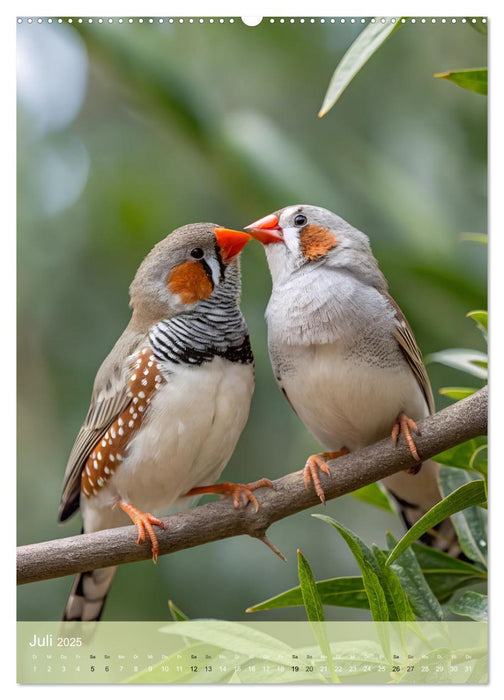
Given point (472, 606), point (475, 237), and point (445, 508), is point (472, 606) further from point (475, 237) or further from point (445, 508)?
point (475, 237)

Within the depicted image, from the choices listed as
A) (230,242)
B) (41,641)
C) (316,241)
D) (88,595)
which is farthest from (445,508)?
(41,641)

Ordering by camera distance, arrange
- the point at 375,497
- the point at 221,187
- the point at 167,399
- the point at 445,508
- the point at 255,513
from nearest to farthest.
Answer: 1. the point at 445,508
2. the point at 255,513
3. the point at 167,399
4. the point at 375,497
5. the point at 221,187

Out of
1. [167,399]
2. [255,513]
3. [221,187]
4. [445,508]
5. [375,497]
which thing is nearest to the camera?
[445,508]

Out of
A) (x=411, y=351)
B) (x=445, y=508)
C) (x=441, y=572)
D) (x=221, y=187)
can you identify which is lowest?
(x=441, y=572)

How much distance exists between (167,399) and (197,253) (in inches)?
15.2

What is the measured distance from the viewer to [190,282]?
87.8 inches

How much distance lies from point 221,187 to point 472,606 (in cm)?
125

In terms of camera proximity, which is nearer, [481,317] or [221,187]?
[481,317]

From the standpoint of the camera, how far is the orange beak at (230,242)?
2.21 metres

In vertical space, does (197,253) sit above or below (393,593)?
above

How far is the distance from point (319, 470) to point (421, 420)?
273mm

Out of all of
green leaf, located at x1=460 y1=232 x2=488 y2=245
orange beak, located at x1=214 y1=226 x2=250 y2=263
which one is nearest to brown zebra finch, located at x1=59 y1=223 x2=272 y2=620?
orange beak, located at x1=214 y1=226 x2=250 y2=263
